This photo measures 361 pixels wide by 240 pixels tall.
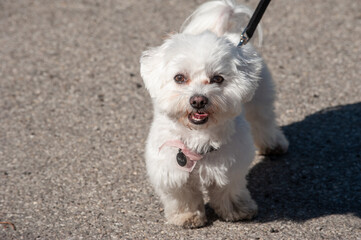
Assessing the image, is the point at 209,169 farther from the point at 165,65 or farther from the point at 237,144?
the point at 165,65

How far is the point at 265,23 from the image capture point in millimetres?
7973

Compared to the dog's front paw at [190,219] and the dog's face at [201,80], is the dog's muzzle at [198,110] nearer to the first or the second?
the dog's face at [201,80]

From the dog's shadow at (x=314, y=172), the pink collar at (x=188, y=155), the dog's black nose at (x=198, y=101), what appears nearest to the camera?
the dog's black nose at (x=198, y=101)

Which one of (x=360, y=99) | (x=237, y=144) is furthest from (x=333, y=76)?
(x=237, y=144)

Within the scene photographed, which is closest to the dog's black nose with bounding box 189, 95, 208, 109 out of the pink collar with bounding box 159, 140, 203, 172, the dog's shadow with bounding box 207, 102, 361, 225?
the pink collar with bounding box 159, 140, 203, 172

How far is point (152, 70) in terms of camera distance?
3.84 meters

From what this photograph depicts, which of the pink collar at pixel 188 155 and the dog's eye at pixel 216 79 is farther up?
the dog's eye at pixel 216 79

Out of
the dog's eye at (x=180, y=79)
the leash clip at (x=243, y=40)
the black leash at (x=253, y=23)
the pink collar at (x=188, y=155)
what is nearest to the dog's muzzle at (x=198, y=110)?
the dog's eye at (x=180, y=79)

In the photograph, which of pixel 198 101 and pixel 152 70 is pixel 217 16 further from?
pixel 198 101

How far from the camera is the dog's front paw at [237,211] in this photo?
168 inches

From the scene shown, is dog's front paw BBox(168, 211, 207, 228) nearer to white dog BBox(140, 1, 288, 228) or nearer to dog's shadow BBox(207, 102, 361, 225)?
white dog BBox(140, 1, 288, 228)

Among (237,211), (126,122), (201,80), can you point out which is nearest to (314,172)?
(237,211)

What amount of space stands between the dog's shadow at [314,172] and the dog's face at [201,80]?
45.2 inches

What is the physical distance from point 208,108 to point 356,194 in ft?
5.95
